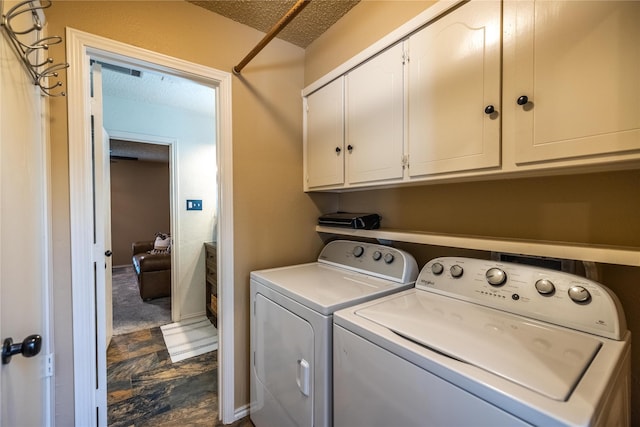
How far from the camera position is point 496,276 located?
A: 105cm

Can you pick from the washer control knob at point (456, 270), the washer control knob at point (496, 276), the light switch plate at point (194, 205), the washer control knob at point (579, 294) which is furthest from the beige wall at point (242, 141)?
the light switch plate at point (194, 205)

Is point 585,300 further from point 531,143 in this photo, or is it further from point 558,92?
point 558,92

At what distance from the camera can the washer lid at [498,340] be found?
0.63 m

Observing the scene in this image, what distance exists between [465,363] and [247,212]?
4.67ft

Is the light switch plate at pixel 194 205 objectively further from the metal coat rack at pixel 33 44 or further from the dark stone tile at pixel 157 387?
the metal coat rack at pixel 33 44

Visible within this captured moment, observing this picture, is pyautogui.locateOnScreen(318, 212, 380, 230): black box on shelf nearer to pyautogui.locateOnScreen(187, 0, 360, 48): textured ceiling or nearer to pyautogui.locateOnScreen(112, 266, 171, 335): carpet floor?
pyautogui.locateOnScreen(187, 0, 360, 48): textured ceiling

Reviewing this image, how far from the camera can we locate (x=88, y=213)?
132 centimetres

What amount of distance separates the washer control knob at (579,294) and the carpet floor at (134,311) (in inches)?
137

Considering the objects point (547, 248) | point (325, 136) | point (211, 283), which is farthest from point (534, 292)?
point (211, 283)

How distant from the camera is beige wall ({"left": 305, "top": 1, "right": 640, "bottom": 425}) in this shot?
947 mm

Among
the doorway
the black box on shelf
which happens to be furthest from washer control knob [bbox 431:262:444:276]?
the doorway

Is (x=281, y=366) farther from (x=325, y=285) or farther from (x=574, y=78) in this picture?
(x=574, y=78)

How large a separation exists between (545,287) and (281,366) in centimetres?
114

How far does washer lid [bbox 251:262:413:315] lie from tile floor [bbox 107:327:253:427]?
98cm
